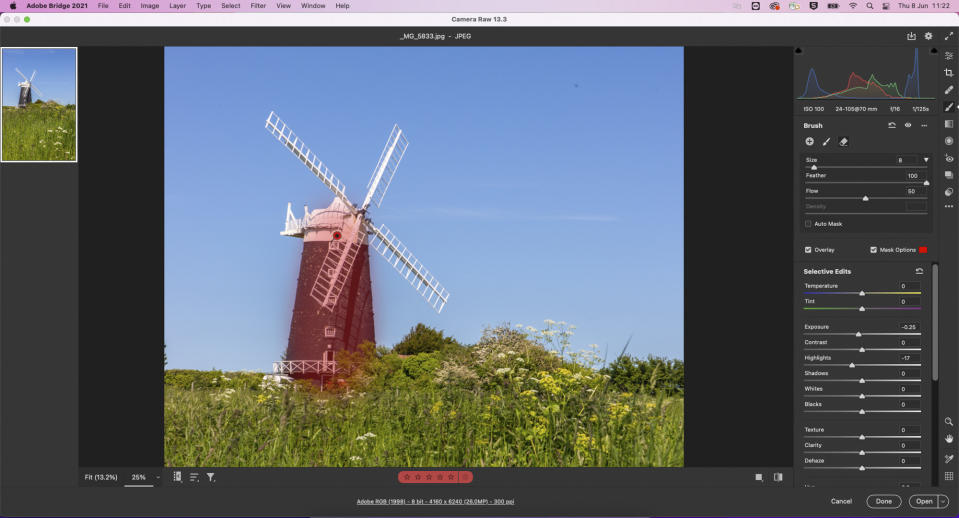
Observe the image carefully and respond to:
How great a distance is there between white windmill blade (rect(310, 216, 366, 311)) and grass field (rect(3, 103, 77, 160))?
17.2 metres

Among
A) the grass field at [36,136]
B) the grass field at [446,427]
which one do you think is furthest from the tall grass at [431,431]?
the grass field at [36,136]

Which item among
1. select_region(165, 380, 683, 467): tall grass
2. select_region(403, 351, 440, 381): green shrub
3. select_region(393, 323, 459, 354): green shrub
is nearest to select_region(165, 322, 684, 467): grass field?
select_region(165, 380, 683, 467): tall grass

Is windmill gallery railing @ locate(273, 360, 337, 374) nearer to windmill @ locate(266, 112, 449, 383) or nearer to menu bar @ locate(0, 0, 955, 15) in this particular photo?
windmill @ locate(266, 112, 449, 383)

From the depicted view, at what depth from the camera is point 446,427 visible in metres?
5.91

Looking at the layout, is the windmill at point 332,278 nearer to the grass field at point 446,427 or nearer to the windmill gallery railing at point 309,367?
the windmill gallery railing at point 309,367

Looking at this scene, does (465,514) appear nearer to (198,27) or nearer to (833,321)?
→ (833,321)

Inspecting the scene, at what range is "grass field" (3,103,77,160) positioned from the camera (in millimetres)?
4094

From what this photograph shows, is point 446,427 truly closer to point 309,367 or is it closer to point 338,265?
point 309,367

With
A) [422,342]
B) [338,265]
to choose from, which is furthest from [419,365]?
[338,265]

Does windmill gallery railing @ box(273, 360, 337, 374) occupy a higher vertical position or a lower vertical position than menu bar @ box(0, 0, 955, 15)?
lower

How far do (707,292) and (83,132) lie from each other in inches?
145

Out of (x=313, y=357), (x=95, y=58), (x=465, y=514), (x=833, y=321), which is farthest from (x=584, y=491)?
(x=313, y=357)

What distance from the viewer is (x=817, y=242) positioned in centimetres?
391

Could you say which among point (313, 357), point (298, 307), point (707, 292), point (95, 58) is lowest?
point (313, 357)
